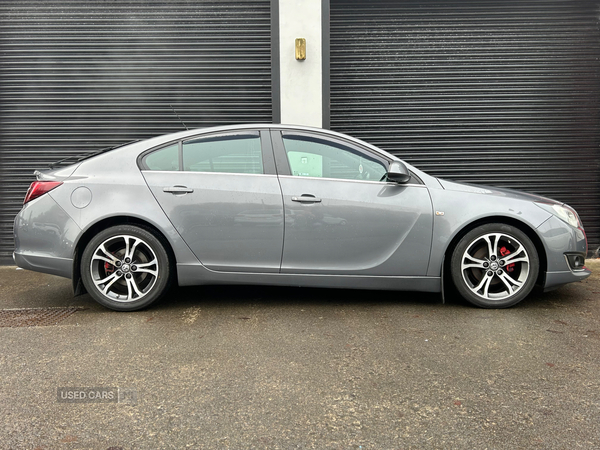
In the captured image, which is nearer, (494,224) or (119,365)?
(119,365)

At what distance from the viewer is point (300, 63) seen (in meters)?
6.62

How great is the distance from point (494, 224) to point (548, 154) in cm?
358

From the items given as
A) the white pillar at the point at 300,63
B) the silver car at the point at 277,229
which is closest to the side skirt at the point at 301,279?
the silver car at the point at 277,229

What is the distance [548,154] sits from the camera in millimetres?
6824

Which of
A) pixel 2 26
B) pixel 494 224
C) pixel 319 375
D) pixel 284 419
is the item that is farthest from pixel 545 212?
pixel 2 26

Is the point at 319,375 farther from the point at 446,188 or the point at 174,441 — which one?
the point at 446,188

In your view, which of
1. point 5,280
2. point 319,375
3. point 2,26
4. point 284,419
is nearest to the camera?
point 284,419

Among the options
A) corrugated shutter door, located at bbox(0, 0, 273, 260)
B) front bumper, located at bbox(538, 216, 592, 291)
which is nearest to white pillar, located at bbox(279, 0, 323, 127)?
corrugated shutter door, located at bbox(0, 0, 273, 260)

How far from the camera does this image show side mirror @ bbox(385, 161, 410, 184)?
384 centimetres

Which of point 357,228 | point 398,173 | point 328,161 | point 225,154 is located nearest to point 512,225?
point 398,173

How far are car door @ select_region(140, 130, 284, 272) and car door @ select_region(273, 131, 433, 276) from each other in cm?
13

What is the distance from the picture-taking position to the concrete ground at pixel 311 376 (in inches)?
80.9

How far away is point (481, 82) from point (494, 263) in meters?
3.78

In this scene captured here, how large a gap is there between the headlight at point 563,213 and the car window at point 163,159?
9.83 feet
